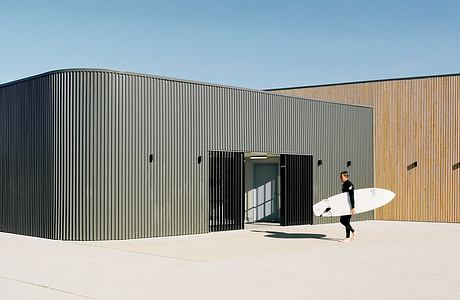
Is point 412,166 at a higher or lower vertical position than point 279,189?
higher

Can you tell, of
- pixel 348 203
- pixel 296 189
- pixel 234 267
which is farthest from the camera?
pixel 296 189

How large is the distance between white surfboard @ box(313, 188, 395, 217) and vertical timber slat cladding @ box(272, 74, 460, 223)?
6558 mm

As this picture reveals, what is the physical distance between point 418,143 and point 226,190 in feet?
30.9

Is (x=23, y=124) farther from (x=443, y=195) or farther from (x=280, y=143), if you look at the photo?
(x=443, y=195)

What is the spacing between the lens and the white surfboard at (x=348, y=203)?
17812mm

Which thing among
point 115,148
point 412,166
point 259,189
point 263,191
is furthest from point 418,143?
point 115,148

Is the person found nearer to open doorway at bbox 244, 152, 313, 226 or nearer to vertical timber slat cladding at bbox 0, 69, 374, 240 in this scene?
vertical timber slat cladding at bbox 0, 69, 374, 240

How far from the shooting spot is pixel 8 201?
20.3 m

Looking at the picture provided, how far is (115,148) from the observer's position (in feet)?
58.4

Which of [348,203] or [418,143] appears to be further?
[418,143]

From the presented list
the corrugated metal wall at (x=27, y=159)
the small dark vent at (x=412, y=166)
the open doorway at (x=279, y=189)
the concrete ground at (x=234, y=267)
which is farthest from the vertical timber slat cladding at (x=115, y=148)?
the small dark vent at (x=412, y=166)

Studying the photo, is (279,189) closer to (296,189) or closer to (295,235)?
(296,189)

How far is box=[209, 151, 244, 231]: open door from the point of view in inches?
791

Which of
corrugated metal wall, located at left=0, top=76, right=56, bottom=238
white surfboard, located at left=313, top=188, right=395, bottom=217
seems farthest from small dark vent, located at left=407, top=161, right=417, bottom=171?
corrugated metal wall, located at left=0, top=76, right=56, bottom=238
